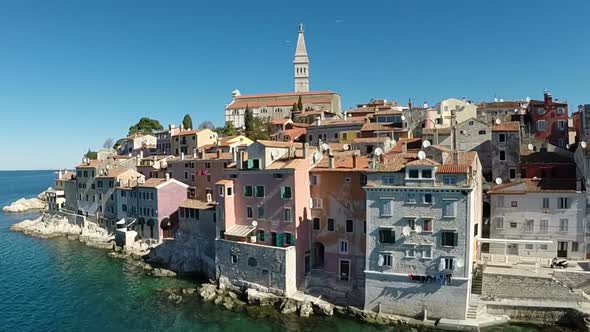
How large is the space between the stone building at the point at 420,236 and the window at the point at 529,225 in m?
8.87

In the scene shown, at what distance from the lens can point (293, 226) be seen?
33875 millimetres

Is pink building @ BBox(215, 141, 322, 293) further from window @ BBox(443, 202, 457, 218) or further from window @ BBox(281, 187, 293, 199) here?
window @ BBox(443, 202, 457, 218)

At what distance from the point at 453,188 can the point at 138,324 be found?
23447mm

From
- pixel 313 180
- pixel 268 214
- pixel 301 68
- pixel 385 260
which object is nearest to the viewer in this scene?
pixel 385 260

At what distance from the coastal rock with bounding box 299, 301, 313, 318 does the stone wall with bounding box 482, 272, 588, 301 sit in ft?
39.4

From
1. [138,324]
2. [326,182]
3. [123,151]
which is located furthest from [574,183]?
[123,151]

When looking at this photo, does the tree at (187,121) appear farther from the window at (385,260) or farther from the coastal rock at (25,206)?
the window at (385,260)

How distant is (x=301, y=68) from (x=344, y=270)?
9287cm

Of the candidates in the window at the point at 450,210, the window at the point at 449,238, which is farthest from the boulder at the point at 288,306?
the window at the point at 450,210

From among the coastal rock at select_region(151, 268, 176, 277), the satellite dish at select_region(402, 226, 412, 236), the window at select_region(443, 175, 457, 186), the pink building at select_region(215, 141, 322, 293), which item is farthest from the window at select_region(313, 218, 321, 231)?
the coastal rock at select_region(151, 268, 176, 277)

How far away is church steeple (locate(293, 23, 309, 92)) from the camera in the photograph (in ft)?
392

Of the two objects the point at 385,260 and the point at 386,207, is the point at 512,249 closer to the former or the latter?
the point at 385,260

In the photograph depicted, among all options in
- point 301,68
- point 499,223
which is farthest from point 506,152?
point 301,68

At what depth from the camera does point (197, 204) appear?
1815 inches
